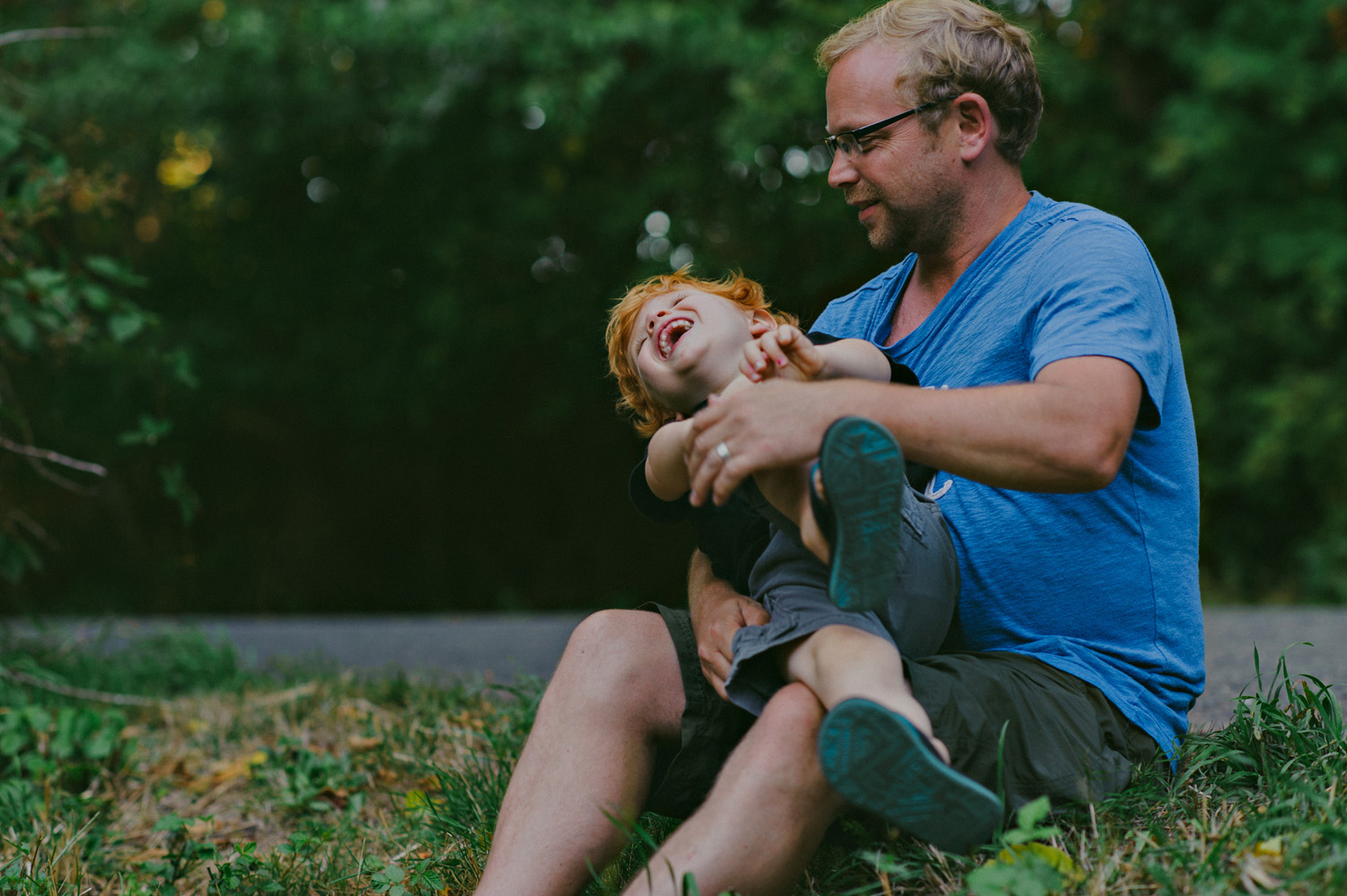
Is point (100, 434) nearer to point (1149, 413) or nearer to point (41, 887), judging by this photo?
point (41, 887)

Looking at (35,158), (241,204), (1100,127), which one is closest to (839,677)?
(35,158)

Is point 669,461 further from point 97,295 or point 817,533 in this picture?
point 97,295

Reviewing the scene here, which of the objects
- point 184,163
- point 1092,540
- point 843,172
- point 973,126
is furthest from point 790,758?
point 184,163

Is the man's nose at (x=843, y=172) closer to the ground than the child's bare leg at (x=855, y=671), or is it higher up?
higher up

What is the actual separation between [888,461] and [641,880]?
0.67 m

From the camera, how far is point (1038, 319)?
5.60 ft

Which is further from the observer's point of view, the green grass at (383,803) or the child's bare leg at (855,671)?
the green grass at (383,803)

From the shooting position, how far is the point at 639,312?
6.38ft

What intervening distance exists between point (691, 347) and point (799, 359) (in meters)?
0.23

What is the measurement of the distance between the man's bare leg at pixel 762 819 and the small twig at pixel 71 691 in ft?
7.76

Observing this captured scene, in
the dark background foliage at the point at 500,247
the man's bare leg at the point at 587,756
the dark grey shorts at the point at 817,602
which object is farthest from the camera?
the dark background foliage at the point at 500,247

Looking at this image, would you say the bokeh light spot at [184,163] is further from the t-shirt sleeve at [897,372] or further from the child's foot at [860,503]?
the child's foot at [860,503]

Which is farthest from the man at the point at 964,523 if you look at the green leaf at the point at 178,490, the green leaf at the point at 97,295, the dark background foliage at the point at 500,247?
the dark background foliage at the point at 500,247

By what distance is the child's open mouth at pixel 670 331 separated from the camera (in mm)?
1837
